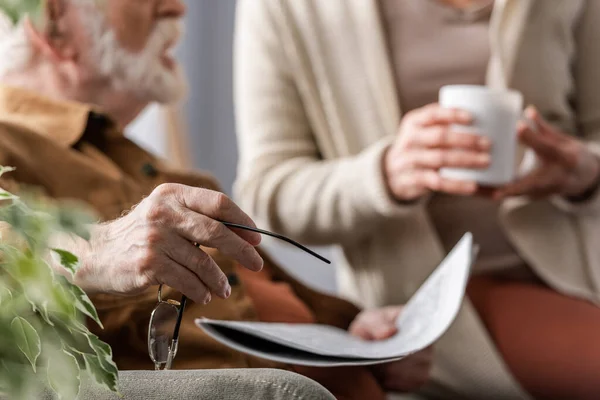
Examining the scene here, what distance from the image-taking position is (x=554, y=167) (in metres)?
1.13

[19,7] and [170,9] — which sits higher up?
[19,7]

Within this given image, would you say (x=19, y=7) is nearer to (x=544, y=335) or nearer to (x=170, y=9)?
(x=170, y=9)

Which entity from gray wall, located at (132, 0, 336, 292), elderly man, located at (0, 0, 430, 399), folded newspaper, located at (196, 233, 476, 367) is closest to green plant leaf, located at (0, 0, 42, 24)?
elderly man, located at (0, 0, 430, 399)

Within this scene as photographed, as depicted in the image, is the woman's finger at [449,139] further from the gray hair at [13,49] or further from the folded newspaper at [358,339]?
the gray hair at [13,49]

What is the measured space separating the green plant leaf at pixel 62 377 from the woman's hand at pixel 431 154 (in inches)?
26.4

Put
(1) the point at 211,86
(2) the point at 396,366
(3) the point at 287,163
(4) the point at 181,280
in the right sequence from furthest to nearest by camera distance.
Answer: (1) the point at 211,86 → (3) the point at 287,163 → (2) the point at 396,366 → (4) the point at 181,280

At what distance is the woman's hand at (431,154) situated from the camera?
38.3 inches

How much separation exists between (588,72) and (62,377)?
110cm

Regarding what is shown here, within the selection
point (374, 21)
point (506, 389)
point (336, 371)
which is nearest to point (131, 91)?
point (374, 21)

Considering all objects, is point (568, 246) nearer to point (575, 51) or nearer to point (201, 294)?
point (575, 51)

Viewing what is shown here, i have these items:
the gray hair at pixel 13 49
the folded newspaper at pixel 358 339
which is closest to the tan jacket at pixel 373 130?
the folded newspaper at pixel 358 339

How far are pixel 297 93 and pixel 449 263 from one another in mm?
519

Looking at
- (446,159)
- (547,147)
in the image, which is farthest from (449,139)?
(547,147)

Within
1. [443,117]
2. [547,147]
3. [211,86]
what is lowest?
[211,86]
